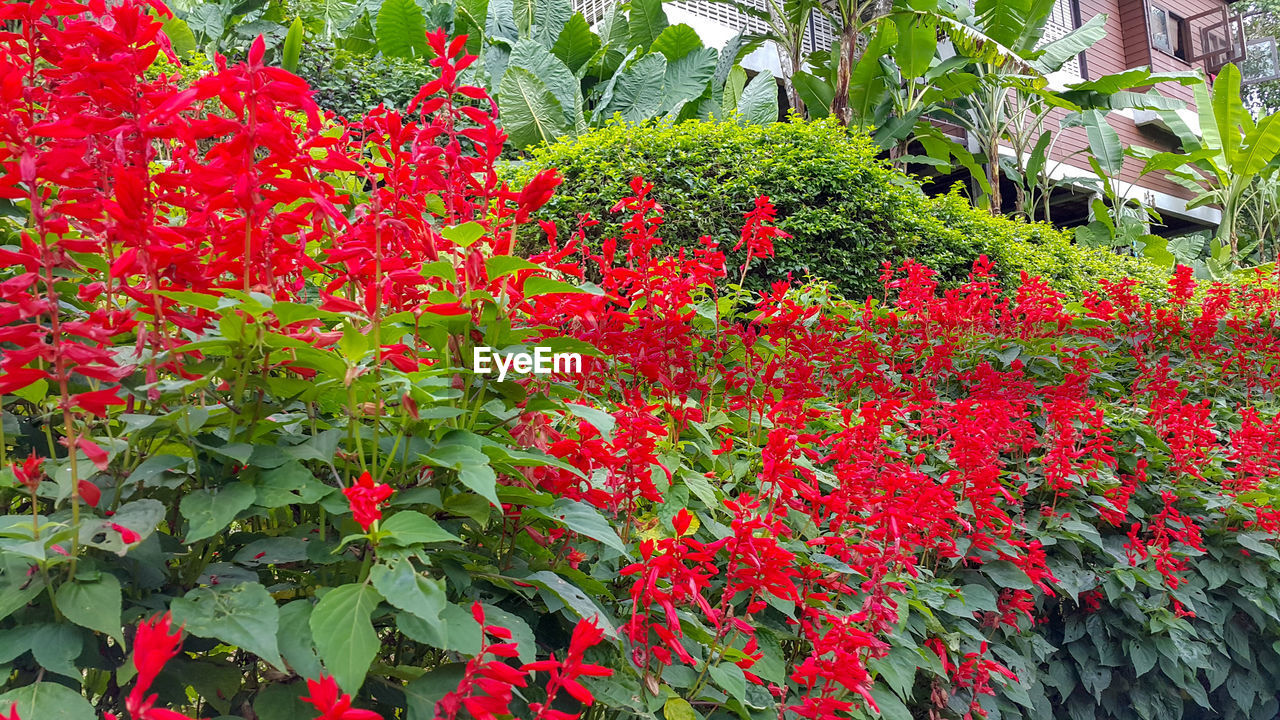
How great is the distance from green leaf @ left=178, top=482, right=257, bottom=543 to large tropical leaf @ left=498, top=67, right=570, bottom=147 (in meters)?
8.99

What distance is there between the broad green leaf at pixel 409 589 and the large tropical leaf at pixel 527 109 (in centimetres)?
914

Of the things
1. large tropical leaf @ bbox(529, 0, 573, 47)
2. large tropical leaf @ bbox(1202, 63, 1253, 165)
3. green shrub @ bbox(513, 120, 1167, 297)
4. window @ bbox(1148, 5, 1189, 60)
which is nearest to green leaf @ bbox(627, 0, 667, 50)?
large tropical leaf @ bbox(529, 0, 573, 47)

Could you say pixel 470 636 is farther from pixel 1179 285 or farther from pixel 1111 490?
pixel 1179 285

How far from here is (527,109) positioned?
32.6 feet

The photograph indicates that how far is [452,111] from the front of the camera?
1601 mm

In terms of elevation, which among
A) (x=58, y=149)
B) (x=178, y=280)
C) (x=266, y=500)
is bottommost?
(x=266, y=500)

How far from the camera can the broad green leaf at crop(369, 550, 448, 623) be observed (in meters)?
1.07

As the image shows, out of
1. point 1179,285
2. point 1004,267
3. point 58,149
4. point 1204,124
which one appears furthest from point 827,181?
point 1204,124

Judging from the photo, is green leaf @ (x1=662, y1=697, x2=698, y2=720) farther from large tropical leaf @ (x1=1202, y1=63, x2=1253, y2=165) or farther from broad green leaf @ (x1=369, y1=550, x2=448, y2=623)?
large tropical leaf @ (x1=1202, y1=63, x2=1253, y2=165)

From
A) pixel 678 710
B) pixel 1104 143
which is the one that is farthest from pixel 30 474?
pixel 1104 143

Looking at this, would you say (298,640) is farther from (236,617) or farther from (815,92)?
(815,92)

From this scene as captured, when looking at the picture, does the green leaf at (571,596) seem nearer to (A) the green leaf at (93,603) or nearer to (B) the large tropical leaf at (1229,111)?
(A) the green leaf at (93,603)

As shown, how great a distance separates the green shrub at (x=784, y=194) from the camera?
268 inches

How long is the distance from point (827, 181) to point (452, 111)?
6294 millimetres
